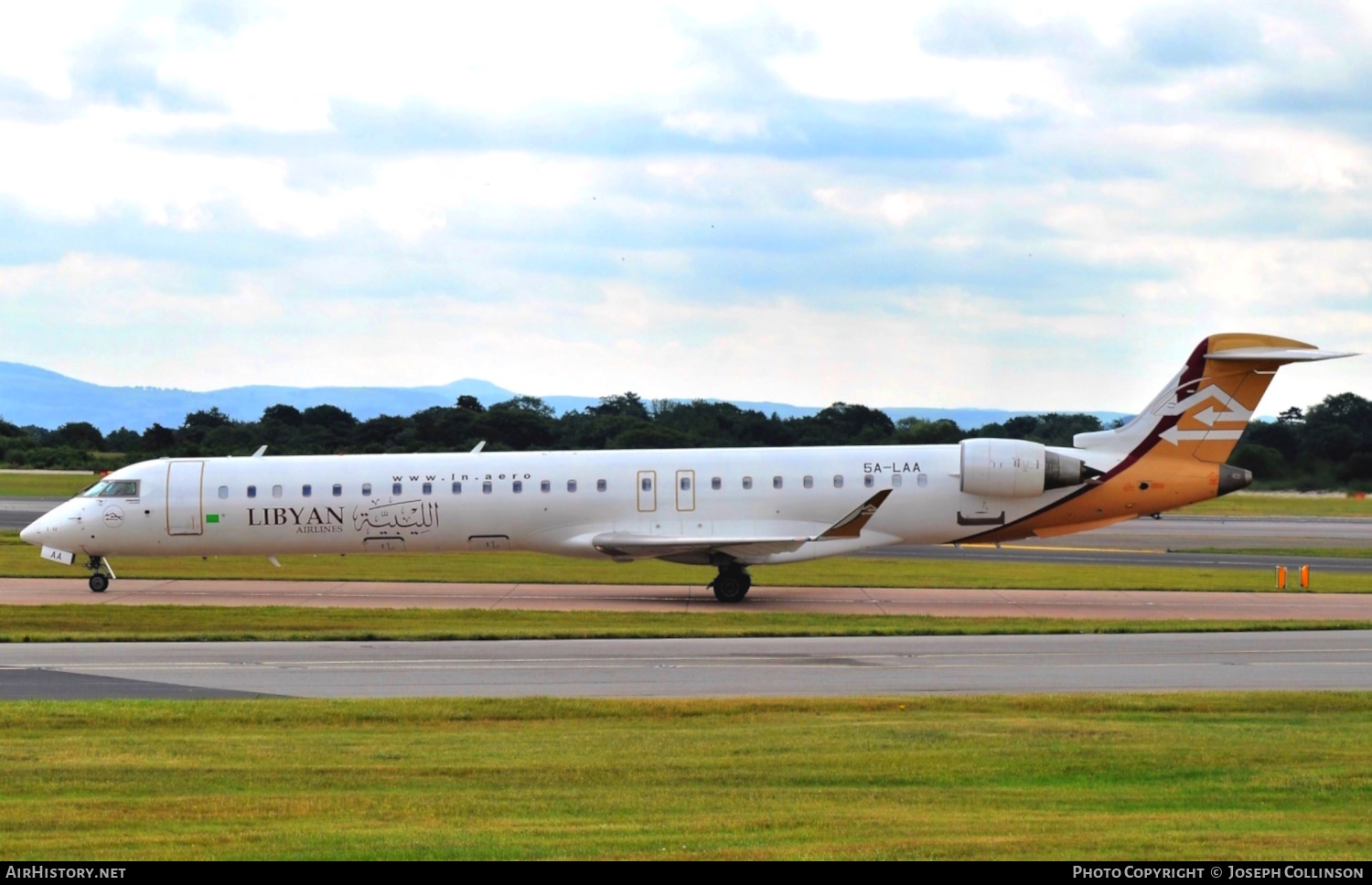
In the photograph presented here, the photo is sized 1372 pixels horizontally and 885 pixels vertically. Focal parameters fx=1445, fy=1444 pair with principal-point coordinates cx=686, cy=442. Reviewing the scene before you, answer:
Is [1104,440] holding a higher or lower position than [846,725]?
higher

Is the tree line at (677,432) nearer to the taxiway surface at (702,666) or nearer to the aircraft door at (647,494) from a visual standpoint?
the aircraft door at (647,494)

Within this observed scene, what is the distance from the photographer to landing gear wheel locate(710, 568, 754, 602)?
3056 centimetres

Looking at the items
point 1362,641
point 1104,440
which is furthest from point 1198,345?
point 1362,641

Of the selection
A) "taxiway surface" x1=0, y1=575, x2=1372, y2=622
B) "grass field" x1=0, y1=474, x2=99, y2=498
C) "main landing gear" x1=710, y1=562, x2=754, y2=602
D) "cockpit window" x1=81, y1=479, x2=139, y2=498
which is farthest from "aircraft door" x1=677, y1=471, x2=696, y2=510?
"grass field" x1=0, y1=474, x2=99, y2=498

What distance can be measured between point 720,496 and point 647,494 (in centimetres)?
159

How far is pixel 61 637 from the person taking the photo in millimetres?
23734

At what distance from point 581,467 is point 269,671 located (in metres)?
12.4

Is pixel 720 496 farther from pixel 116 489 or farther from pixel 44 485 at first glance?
pixel 44 485

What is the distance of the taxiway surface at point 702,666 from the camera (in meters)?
18.5

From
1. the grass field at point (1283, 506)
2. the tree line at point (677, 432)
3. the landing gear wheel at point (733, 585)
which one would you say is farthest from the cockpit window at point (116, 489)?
the grass field at point (1283, 506)

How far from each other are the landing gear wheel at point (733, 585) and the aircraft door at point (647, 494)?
2.13m

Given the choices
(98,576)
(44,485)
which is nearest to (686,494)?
(98,576)

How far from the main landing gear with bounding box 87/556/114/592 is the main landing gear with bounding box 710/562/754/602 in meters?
13.7
